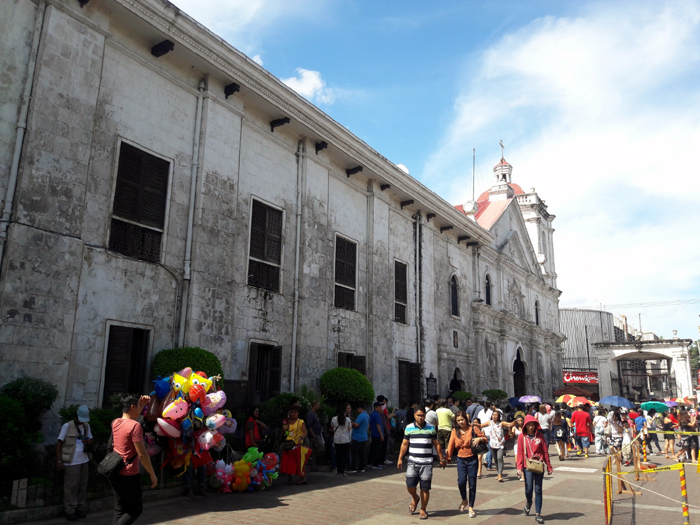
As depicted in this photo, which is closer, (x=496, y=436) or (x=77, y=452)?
(x=77, y=452)

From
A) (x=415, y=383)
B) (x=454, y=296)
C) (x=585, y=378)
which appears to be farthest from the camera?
(x=585, y=378)

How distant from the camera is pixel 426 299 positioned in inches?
863

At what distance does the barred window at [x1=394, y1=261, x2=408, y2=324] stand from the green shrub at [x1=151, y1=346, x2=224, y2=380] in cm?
955

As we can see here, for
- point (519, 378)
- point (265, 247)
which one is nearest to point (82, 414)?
point (265, 247)

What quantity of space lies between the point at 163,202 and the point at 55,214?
2551 millimetres

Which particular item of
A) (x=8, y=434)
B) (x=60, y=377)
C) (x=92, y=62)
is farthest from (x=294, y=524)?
(x=92, y=62)

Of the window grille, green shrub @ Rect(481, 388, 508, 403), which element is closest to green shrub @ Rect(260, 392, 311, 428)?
the window grille

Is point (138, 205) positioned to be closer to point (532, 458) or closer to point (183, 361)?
point (183, 361)

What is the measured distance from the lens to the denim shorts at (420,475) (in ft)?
26.4

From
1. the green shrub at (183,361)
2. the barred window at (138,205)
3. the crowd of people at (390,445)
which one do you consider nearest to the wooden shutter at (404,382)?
the crowd of people at (390,445)

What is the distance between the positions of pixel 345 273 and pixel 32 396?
406 inches

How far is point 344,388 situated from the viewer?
14.8 metres

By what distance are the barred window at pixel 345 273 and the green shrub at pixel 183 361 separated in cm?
618

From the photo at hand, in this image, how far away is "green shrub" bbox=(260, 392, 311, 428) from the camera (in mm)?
12039
